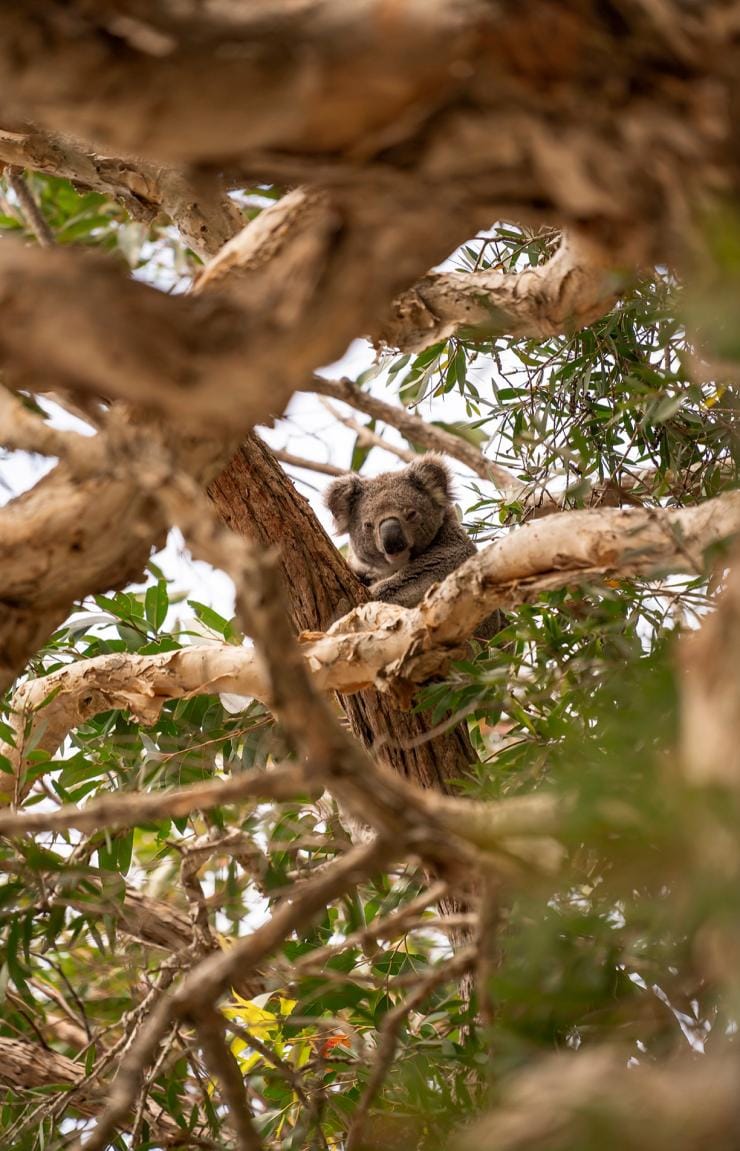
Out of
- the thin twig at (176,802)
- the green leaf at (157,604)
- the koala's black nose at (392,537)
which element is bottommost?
the thin twig at (176,802)

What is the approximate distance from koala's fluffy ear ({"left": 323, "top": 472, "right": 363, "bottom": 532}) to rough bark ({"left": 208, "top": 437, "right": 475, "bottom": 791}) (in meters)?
1.90

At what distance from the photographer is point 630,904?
183cm

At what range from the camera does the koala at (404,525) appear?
5242 mm

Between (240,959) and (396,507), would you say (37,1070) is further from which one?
(396,507)

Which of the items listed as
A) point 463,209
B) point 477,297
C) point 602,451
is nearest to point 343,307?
point 463,209

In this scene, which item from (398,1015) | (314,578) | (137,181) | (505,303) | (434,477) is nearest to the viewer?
(398,1015)

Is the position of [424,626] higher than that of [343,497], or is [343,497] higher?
[343,497]

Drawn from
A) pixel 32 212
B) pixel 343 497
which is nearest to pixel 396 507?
pixel 343 497

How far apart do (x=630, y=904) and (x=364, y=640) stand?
119 centimetres

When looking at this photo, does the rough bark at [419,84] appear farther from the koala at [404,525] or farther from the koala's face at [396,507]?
the koala's face at [396,507]

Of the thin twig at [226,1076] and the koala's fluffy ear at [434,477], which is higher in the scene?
the koala's fluffy ear at [434,477]

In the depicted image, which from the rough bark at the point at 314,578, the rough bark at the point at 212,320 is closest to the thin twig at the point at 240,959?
A: the rough bark at the point at 212,320

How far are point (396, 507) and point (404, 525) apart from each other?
0.10m

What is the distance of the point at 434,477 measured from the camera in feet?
17.5
